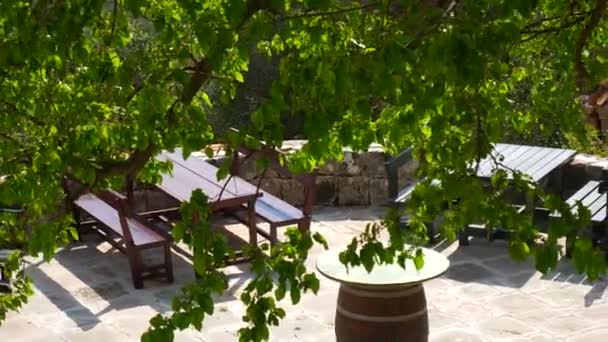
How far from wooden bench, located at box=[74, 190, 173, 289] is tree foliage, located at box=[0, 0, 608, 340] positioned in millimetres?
2969

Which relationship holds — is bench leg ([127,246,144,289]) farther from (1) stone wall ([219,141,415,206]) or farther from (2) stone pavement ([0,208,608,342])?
(1) stone wall ([219,141,415,206])

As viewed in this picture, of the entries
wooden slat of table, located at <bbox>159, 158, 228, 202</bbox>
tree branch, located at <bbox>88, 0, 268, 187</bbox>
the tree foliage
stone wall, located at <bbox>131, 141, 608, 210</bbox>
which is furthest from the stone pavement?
tree branch, located at <bbox>88, 0, 268, 187</bbox>

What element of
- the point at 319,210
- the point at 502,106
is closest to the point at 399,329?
the point at 502,106

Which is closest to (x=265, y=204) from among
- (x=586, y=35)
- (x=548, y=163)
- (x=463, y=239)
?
(x=463, y=239)

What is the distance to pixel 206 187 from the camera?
7566 mm

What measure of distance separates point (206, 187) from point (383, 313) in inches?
113

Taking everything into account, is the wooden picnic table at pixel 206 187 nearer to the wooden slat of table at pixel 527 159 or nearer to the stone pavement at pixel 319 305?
the stone pavement at pixel 319 305

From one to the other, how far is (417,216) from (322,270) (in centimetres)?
191

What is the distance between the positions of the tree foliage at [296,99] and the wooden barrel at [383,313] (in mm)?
1411

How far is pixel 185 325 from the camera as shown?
2.64 meters

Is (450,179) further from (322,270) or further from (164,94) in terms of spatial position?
(322,270)

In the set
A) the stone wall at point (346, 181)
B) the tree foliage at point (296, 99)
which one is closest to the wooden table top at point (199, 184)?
the stone wall at point (346, 181)

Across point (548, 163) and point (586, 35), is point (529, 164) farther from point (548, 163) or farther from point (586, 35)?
point (586, 35)

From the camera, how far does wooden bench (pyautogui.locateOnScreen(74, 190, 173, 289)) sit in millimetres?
6871
